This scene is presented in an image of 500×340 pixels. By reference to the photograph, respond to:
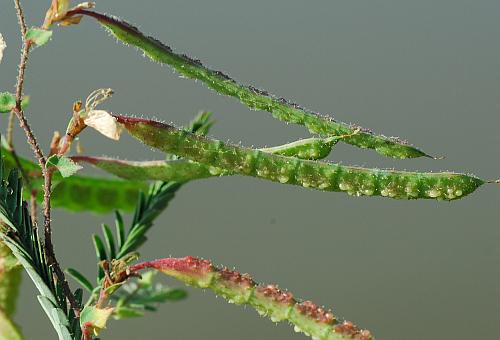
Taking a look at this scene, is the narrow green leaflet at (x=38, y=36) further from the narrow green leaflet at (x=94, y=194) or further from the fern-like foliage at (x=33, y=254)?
the narrow green leaflet at (x=94, y=194)

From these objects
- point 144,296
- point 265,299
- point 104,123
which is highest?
point 104,123

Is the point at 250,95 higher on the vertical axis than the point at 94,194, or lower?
higher

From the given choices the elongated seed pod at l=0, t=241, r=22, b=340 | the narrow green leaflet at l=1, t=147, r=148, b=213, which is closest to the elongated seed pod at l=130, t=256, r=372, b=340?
the elongated seed pod at l=0, t=241, r=22, b=340

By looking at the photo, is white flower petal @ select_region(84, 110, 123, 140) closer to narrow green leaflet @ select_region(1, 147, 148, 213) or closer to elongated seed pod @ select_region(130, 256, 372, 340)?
elongated seed pod @ select_region(130, 256, 372, 340)

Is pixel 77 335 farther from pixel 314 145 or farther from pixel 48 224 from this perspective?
pixel 314 145

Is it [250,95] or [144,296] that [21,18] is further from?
[144,296]

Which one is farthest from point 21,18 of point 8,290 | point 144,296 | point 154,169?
point 144,296

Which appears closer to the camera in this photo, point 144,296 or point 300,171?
point 300,171
